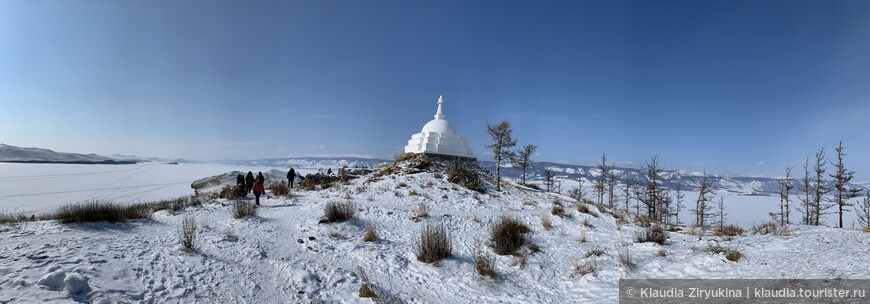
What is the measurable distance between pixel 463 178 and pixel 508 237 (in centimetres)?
1221

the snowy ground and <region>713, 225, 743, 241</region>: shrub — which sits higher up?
<region>713, 225, 743, 241</region>: shrub

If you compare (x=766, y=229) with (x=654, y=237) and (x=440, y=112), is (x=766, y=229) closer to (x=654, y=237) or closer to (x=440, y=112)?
(x=654, y=237)

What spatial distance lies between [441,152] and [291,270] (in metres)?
21.2

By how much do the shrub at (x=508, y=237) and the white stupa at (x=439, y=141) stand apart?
1786 centimetres

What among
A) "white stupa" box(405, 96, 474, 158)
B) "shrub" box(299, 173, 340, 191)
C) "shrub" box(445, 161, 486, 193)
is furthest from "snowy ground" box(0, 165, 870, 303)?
"white stupa" box(405, 96, 474, 158)

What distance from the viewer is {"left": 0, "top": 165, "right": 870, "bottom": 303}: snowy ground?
483cm

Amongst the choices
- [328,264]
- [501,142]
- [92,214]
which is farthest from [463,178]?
[92,214]

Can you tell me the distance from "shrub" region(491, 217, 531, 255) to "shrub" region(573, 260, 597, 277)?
1.48 m

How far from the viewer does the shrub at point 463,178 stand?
776 inches

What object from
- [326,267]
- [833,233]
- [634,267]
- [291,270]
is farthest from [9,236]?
[833,233]

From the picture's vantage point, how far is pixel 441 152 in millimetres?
27125

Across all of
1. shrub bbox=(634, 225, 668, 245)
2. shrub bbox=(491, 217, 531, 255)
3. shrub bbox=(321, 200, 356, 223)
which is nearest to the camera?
shrub bbox=(491, 217, 531, 255)

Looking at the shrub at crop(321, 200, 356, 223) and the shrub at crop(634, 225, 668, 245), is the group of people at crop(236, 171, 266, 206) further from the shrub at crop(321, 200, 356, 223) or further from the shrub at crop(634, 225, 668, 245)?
the shrub at crop(634, 225, 668, 245)

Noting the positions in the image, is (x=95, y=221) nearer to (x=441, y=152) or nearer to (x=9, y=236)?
(x=9, y=236)
